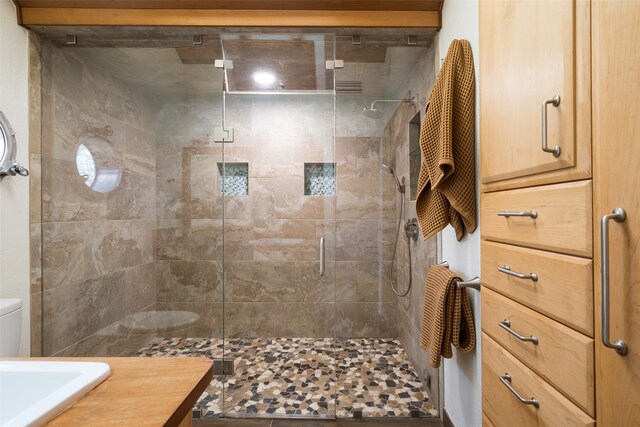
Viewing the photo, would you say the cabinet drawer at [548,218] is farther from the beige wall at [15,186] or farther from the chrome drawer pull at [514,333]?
the beige wall at [15,186]

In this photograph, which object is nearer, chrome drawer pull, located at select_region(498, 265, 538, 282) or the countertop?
the countertop

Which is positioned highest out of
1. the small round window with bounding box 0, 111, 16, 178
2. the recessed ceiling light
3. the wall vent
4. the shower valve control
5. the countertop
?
the recessed ceiling light

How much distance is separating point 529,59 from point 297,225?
1.66 metres

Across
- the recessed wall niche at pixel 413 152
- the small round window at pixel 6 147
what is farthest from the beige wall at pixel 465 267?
the small round window at pixel 6 147

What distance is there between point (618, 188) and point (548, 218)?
0.20m

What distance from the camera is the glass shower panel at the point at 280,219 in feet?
6.21

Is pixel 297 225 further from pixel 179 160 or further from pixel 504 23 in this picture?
pixel 504 23

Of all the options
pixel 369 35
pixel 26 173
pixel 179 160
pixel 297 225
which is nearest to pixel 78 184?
pixel 26 173

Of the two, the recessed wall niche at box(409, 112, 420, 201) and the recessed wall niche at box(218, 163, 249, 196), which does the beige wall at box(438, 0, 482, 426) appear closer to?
the recessed wall niche at box(409, 112, 420, 201)

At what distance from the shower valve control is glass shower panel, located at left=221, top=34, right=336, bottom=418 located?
19.7 inches

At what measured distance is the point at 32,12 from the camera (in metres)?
1.63

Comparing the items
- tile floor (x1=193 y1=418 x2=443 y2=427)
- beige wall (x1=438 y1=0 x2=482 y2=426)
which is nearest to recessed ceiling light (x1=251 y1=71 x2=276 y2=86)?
beige wall (x1=438 y1=0 x2=482 y2=426)

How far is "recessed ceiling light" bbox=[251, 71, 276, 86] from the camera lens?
199cm

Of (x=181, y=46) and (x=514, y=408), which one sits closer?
(x=514, y=408)
